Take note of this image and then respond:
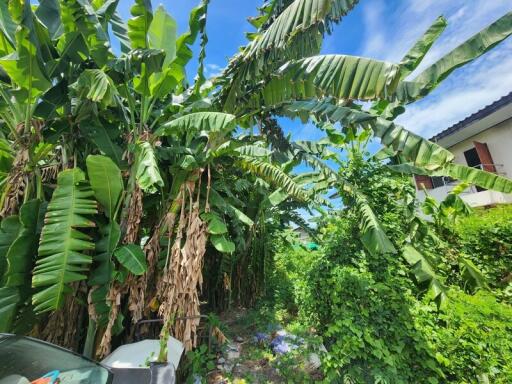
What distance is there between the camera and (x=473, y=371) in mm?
2561

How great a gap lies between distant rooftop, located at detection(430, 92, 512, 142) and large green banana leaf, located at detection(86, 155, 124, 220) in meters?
10.4

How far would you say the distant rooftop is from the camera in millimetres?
7631

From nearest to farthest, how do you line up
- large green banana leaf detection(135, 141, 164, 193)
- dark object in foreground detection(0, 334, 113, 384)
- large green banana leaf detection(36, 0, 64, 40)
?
1. dark object in foreground detection(0, 334, 113, 384)
2. large green banana leaf detection(135, 141, 164, 193)
3. large green banana leaf detection(36, 0, 64, 40)

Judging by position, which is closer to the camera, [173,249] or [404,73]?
[404,73]

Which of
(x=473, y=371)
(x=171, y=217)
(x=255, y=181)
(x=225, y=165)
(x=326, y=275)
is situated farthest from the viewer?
(x=255, y=181)

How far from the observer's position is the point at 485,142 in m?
9.89

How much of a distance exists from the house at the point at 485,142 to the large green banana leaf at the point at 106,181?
10694mm

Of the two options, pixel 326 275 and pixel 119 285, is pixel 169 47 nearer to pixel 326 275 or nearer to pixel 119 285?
pixel 119 285

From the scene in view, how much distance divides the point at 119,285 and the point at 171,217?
1.07 metres

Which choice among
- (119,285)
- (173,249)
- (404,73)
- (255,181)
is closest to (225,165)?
(255,181)

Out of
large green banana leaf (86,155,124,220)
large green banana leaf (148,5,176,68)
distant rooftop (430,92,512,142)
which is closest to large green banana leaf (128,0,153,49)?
large green banana leaf (148,5,176,68)

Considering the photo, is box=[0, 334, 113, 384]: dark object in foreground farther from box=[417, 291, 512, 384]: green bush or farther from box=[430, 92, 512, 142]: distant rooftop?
box=[430, 92, 512, 142]: distant rooftop

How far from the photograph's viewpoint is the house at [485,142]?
880cm

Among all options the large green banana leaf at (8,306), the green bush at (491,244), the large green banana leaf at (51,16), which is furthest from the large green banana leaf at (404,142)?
the large green banana leaf at (8,306)
